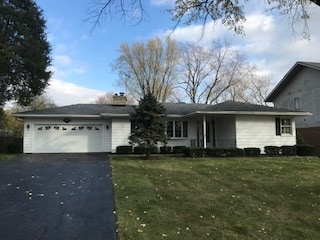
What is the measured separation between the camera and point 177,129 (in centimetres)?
2386

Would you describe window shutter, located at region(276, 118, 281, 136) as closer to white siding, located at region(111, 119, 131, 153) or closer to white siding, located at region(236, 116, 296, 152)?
white siding, located at region(236, 116, 296, 152)

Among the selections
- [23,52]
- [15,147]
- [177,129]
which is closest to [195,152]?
[177,129]

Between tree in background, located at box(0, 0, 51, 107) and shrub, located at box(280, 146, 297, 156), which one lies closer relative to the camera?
shrub, located at box(280, 146, 297, 156)

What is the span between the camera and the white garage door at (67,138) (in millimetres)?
22875

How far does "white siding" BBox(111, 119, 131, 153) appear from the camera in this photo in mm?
22672

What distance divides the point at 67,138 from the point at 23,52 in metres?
6.68

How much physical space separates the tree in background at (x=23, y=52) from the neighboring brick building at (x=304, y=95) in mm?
19920

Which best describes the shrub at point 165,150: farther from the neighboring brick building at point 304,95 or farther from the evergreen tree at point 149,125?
the neighboring brick building at point 304,95

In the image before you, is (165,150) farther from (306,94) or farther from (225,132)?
(306,94)

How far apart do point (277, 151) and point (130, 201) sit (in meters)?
15.3

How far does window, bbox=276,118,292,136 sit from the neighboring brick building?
3486mm

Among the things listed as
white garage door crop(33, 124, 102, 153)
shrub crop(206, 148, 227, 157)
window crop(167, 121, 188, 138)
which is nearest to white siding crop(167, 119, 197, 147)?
window crop(167, 121, 188, 138)

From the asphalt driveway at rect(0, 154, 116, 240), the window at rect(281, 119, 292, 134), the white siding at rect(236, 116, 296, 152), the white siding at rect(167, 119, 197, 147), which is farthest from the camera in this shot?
the white siding at rect(167, 119, 197, 147)

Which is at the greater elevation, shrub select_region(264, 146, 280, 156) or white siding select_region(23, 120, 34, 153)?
white siding select_region(23, 120, 34, 153)
